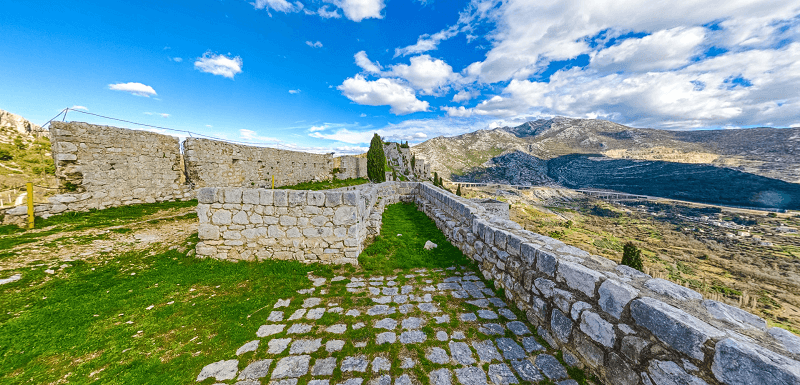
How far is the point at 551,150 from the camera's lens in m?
136

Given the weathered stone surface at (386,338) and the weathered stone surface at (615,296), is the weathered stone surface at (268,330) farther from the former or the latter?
the weathered stone surface at (615,296)

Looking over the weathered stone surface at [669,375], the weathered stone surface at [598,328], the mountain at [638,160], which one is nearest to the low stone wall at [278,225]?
the weathered stone surface at [598,328]

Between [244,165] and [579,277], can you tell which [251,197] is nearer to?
[579,277]

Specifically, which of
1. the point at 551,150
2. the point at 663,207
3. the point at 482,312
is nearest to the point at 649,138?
the point at 551,150

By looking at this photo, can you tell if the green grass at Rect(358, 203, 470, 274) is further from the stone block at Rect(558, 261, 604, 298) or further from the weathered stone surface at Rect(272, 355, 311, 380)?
the stone block at Rect(558, 261, 604, 298)

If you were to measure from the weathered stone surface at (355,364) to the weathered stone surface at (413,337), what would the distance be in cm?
63

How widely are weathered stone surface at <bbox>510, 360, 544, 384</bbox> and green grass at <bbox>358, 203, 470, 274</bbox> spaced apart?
10.5ft

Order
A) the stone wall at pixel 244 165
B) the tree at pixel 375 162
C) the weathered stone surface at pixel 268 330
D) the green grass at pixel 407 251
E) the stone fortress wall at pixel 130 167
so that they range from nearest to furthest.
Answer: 1. the weathered stone surface at pixel 268 330
2. the green grass at pixel 407 251
3. the stone fortress wall at pixel 130 167
4. the stone wall at pixel 244 165
5. the tree at pixel 375 162

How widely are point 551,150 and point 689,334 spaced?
522ft

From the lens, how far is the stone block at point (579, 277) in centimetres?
295

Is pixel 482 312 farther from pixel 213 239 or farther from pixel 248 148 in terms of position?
pixel 248 148

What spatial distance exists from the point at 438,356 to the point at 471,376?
0.47m

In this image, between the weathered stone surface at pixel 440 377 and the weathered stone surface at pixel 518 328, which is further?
the weathered stone surface at pixel 518 328

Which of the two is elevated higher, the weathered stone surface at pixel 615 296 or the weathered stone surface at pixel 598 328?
the weathered stone surface at pixel 615 296
